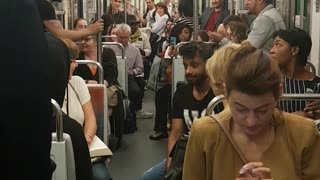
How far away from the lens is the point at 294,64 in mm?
3814

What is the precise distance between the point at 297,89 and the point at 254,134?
1650mm

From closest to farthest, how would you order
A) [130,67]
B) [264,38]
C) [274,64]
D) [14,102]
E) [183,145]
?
[14,102]
[274,64]
[183,145]
[264,38]
[130,67]

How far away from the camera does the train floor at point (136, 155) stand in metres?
5.29

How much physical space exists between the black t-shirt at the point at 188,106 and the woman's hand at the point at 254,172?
1.73m

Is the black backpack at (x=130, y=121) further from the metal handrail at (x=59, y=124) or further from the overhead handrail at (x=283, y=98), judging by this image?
the metal handrail at (x=59, y=124)

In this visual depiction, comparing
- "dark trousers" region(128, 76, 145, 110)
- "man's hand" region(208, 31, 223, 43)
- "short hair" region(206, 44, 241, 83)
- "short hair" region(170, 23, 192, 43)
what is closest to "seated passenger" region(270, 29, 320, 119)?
"short hair" region(206, 44, 241, 83)

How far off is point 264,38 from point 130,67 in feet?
9.91

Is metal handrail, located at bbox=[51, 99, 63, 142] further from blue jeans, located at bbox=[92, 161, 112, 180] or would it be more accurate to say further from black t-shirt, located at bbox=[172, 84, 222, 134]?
black t-shirt, located at bbox=[172, 84, 222, 134]

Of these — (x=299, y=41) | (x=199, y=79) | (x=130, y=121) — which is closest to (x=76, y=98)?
(x=199, y=79)

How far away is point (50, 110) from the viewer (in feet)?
3.22

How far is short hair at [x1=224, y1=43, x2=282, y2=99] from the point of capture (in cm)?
197

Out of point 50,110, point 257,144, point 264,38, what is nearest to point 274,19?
point 264,38

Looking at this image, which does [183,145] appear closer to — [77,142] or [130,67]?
[77,142]

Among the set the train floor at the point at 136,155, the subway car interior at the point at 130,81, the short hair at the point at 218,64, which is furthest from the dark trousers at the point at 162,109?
the short hair at the point at 218,64
